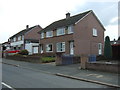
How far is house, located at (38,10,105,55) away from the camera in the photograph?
26.3 meters

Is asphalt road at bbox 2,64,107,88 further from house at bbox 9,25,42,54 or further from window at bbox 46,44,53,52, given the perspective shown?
house at bbox 9,25,42,54

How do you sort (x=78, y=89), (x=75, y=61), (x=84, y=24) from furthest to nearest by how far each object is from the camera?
(x=84, y=24) < (x=75, y=61) < (x=78, y=89)

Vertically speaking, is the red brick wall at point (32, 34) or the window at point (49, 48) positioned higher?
the red brick wall at point (32, 34)

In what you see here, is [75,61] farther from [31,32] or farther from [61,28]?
[31,32]

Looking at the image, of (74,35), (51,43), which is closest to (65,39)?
(74,35)

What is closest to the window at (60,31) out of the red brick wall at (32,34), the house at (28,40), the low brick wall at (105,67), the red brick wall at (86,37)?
the red brick wall at (86,37)

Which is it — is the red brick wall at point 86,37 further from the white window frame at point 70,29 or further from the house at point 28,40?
the house at point 28,40

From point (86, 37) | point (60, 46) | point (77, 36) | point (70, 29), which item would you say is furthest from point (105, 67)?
point (60, 46)

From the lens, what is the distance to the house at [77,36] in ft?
86.2

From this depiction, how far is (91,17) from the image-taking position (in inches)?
1171

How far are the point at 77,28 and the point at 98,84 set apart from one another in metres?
18.0

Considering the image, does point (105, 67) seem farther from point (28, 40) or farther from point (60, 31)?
point (28, 40)

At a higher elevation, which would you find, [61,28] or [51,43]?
[61,28]

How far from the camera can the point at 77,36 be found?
2642 cm
